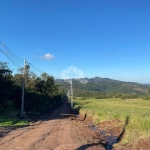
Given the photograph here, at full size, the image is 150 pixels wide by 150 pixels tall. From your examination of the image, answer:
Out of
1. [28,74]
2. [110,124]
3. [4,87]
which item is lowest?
[110,124]

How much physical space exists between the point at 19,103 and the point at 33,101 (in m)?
5.77

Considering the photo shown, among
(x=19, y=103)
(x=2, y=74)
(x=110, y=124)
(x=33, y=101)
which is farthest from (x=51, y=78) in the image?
(x=110, y=124)

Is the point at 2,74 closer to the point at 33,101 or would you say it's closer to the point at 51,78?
the point at 33,101

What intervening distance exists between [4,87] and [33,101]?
12.4 m

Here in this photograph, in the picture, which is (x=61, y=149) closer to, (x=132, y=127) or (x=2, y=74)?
(x=132, y=127)

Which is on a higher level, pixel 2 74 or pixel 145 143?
pixel 2 74

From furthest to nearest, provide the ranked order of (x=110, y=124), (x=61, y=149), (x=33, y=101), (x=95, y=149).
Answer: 1. (x=33, y=101)
2. (x=110, y=124)
3. (x=95, y=149)
4. (x=61, y=149)

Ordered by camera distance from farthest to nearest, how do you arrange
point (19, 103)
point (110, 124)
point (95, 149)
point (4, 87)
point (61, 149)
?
1. point (19, 103)
2. point (4, 87)
3. point (110, 124)
4. point (95, 149)
5. point (61, 149)

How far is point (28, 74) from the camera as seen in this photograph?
185 feet

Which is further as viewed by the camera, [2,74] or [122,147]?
[2,74]

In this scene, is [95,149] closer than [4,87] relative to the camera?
Yes

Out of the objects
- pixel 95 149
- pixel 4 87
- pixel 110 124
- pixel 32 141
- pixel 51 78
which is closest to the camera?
pixel 95 149

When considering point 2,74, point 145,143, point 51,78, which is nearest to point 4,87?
point 2,74

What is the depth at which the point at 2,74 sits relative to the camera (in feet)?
111
